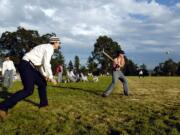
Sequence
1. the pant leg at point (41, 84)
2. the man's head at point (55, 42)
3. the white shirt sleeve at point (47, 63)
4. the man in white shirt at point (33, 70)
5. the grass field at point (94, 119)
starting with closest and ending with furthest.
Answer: the grass field at point (94, 119), the man in white shirt at point (33, 70), the white shirt sleeve at point (47, 63), the pant leg at point (41, 84), the man's head at point (55, 42)

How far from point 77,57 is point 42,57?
143 meters

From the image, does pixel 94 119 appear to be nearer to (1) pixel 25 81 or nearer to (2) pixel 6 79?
(1) pixel 25 81

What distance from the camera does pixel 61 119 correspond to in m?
9.69

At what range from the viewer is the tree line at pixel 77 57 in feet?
373

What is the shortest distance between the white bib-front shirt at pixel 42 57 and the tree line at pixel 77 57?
8711 centimetres

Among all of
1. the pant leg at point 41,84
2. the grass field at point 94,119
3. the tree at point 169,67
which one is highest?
the tree at point 169,67

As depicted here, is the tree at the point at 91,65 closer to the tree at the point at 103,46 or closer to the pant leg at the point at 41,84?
the tree at the point at 103,46

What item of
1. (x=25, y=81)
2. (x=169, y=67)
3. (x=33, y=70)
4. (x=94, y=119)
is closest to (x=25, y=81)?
(x=25, y=81)

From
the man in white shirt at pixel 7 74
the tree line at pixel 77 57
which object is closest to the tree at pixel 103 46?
the tree line at pixel 77 57

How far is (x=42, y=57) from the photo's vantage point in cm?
1059

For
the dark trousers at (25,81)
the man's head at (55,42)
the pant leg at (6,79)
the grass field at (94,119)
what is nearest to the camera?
the grass field at (94,119)

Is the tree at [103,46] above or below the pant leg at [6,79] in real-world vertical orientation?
above

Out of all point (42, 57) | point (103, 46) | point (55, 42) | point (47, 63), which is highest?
point (103, 46)

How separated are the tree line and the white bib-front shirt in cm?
8711
